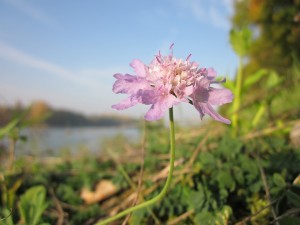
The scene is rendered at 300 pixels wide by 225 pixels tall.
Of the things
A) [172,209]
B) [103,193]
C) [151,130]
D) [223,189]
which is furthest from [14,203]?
[151,130]

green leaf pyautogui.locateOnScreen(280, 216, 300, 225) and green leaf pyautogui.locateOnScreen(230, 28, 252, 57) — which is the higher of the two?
green leaf pyautogui.locateOnScreen(230, 28, 252, 57)

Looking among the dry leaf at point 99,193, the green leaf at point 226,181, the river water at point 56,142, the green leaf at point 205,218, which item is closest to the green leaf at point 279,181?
the green leaf at point 226,181

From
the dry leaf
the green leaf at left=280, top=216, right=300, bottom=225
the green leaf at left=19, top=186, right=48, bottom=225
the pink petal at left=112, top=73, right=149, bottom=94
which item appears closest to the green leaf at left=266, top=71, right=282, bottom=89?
the dry leaf

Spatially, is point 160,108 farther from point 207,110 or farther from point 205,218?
point 205,218

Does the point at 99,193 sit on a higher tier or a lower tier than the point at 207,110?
lower

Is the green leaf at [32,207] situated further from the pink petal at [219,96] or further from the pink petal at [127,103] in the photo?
the pink petal at [219,96]

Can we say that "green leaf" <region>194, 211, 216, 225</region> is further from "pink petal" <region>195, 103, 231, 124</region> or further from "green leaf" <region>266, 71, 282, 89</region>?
"green leaf" <region>266, 71, 282, 89</region>

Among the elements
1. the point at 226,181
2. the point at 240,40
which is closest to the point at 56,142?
the point at 240,40

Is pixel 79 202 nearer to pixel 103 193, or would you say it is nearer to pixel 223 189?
pixel 103 193
